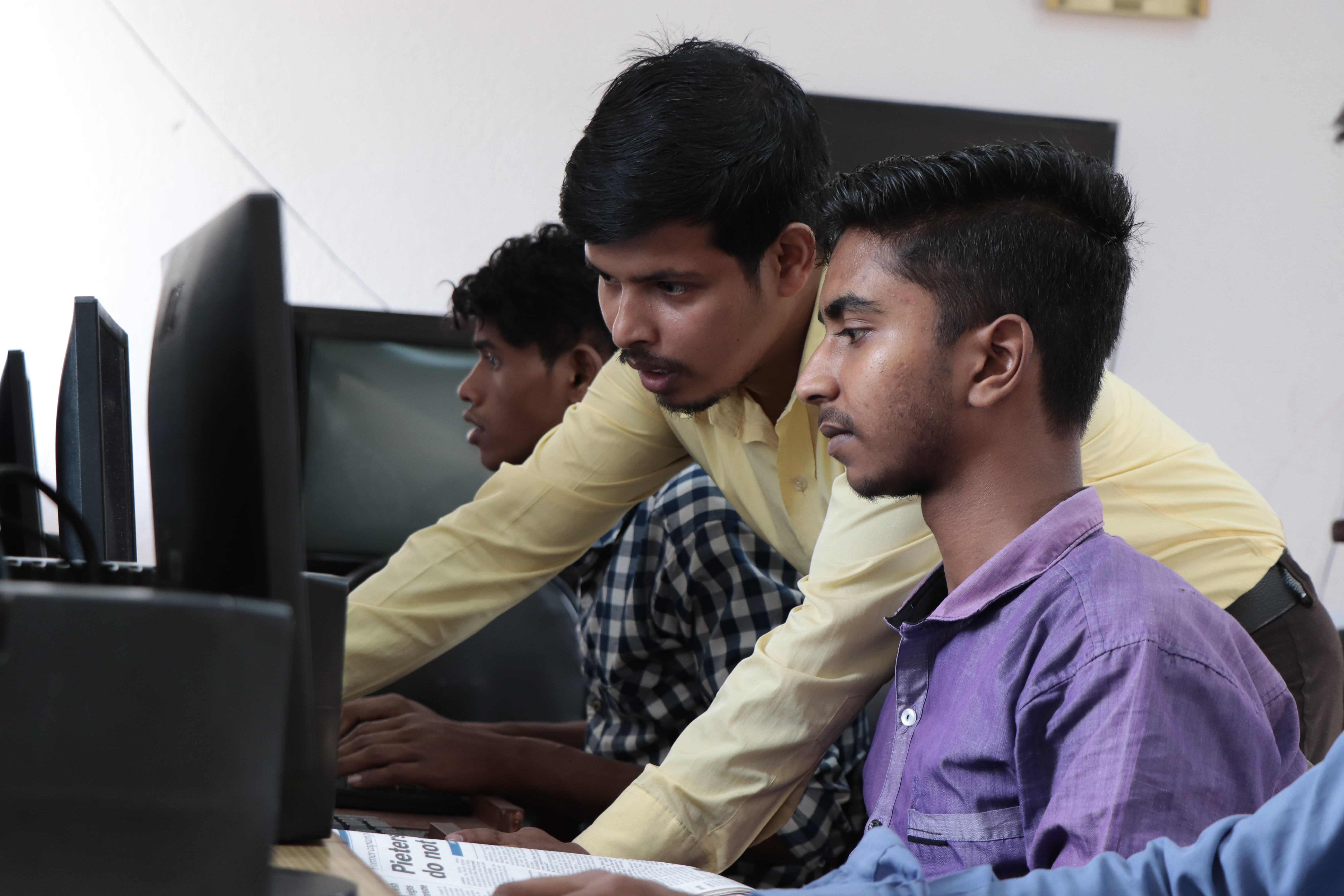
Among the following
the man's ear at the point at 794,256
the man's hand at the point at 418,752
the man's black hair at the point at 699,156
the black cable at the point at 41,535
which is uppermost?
the man's black hair at the point at 699,156

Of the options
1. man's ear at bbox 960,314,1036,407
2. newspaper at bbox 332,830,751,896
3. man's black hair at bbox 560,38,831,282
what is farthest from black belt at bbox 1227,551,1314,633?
newspaper at bbox 332,830,751,896

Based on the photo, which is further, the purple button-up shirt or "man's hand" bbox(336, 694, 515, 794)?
"man's hand" bbox(336, 694, 515, 794)

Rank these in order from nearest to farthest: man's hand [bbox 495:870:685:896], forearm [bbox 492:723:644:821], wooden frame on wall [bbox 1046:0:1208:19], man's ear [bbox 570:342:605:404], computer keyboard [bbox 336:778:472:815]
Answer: man's hand [bbox 495:870:685:896] < computer keyboard [bbox 336:778:472:815] < forearm [bbox 492:723:644:821] < man's ear [bbox 570:342:605:404] < wooden frame on wall [bbox 1046:0:1208:19]

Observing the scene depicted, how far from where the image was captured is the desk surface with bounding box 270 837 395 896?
56cm

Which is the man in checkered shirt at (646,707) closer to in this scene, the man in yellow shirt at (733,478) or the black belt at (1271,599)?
the man in yellow shirt at (733,478)

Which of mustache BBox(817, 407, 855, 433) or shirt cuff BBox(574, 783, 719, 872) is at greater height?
mustache BBox(817, 407, 855, 433)

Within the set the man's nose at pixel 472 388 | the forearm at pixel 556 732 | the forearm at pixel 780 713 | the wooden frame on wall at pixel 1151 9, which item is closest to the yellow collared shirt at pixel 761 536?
the forearm at pixel 780 713

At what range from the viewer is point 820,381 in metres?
0.95

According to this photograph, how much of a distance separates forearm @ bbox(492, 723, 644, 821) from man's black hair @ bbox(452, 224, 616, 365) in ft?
2.27

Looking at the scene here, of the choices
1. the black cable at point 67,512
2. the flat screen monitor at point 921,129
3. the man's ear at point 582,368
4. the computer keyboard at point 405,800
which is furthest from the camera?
the flat screen monitor at point 921,129

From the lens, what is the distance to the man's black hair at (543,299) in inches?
72.7

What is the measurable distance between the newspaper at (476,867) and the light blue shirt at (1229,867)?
0.30 feet

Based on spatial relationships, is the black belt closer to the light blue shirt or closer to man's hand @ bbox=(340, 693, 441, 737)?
the light blue shirt

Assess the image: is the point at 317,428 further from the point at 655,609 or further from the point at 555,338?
the point at 655,609
